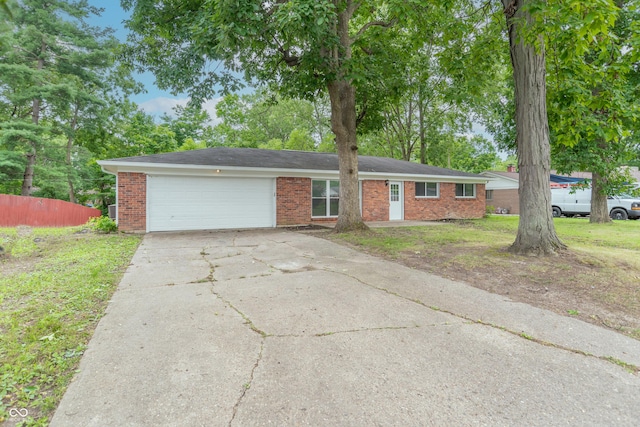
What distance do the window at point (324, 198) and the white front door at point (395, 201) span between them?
292cm

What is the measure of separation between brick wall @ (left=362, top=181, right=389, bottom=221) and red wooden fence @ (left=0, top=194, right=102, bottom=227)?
1422cm

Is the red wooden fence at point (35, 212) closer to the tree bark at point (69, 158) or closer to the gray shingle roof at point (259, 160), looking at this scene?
the tree bark at point (69, 158)

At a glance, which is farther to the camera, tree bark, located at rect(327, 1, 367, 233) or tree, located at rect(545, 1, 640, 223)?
tree bark, located at rect(327, 1, 367, 233)

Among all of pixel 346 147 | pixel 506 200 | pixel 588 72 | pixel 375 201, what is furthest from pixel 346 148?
pixel 506 200

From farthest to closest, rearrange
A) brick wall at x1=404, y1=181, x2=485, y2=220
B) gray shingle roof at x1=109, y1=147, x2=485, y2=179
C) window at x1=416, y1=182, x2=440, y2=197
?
1. window at x1=416, y1=182, x2=440, y2=197
2. brick wall at x1=404, y1=181, x2=485, y2=220
3. gray shingle roof at x1=109, y1=147, x2=485, y2=179

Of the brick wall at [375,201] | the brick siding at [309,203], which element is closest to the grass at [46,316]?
the brick siding at [309,203]

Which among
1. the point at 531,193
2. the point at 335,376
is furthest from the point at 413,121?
the point at 335,376

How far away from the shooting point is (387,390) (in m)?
2.14

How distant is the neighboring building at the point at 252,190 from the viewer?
10.3m

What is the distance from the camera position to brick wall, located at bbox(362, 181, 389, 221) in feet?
47.0

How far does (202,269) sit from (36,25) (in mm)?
21463

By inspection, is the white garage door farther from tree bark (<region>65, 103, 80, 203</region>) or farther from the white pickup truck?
the white pickup truck

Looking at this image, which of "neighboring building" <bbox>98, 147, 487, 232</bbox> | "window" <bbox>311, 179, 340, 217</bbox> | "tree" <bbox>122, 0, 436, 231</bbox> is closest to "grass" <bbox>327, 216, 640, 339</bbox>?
"tree" <bbox>122, 0, 436, 231</bbox>

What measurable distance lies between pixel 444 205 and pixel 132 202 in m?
13.7
